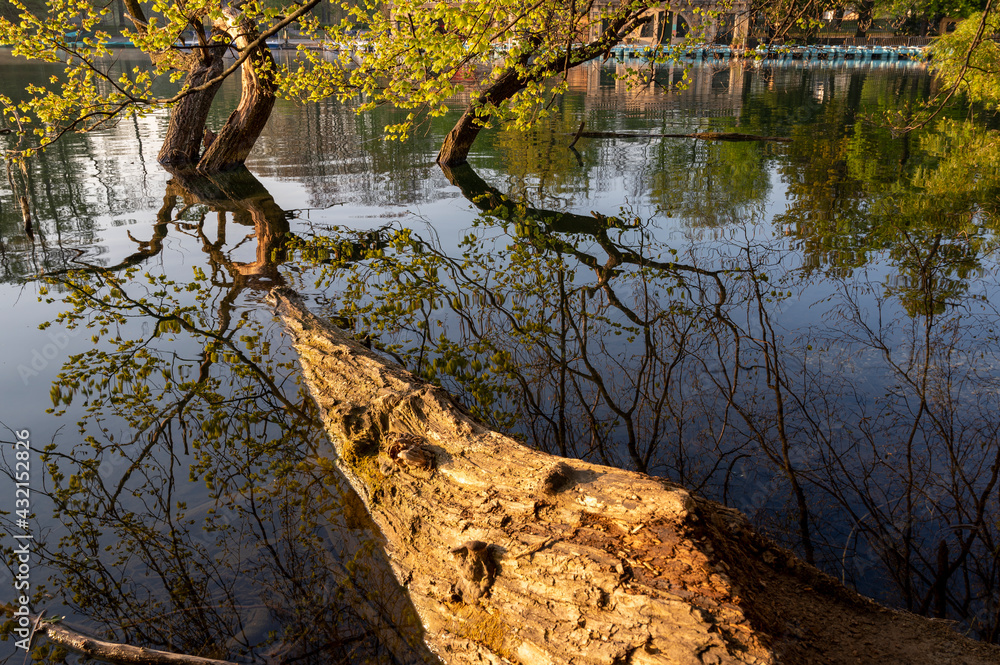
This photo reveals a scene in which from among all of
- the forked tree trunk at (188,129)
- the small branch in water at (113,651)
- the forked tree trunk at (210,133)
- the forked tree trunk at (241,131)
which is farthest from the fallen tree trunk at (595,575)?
the forked tree trunk at (188,129)

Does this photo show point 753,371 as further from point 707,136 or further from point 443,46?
point 707,136

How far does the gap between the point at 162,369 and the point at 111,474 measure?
2.05 meters

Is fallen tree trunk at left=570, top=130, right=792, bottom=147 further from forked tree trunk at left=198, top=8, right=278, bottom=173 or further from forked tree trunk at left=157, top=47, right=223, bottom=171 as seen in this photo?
forked tree trunk at left=157, top=47, right=223, bottom=171

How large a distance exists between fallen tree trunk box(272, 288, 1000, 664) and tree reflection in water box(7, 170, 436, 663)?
0.40 meters

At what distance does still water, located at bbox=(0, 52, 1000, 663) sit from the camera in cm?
432

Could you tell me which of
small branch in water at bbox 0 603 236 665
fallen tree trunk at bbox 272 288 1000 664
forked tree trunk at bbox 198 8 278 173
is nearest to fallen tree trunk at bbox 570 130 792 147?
forked tree trunk at bbox 198 8 278 173

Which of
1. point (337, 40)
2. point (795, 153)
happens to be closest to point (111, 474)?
point (337, 40)

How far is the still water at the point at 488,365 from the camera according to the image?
4.32 m

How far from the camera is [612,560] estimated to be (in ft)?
10.8

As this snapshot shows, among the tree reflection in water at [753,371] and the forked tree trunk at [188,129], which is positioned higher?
the forked tree trunk at [188,129]

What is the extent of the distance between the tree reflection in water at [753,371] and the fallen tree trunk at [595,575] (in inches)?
41.6

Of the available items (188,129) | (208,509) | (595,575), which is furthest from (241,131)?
(595,575)

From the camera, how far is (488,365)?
7258 millimetres

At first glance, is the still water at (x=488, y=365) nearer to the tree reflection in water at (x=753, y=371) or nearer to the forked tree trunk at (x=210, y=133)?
the tree reflection in water at (x=753, y=371)
